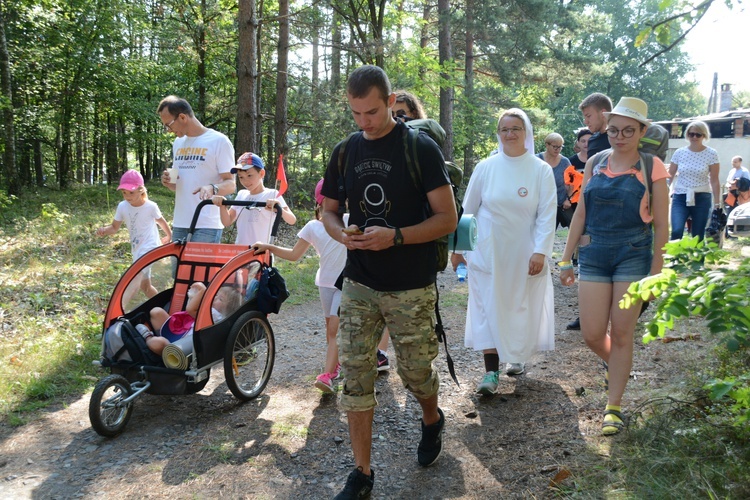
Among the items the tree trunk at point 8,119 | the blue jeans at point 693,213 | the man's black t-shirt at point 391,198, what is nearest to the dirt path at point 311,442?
the man's black t-shirt at point 391,198

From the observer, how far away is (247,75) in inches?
428

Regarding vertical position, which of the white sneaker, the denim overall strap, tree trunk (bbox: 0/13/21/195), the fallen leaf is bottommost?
the fallen leaf

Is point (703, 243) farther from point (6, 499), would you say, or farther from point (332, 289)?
point (6, 499)

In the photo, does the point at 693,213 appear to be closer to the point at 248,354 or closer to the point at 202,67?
the point at 248,354

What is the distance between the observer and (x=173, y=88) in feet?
73.2

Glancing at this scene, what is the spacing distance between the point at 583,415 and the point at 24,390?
4276 mm

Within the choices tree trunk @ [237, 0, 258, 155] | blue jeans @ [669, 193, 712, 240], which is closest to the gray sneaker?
blue jeans @ [669, 193, 712, 240]

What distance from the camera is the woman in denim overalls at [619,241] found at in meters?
3.82

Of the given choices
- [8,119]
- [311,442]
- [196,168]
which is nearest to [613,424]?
[311,442]

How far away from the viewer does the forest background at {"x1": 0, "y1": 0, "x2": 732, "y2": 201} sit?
15492 mm

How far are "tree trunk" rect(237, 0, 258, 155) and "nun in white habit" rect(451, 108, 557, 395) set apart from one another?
7344mm

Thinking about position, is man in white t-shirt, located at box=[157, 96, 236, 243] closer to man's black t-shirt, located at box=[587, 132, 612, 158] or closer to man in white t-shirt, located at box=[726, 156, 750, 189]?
man's black t-shirt, located at box=[587, 132, 612, 158]

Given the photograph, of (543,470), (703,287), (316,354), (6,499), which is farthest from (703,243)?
(316,354)

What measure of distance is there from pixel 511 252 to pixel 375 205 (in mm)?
1850
